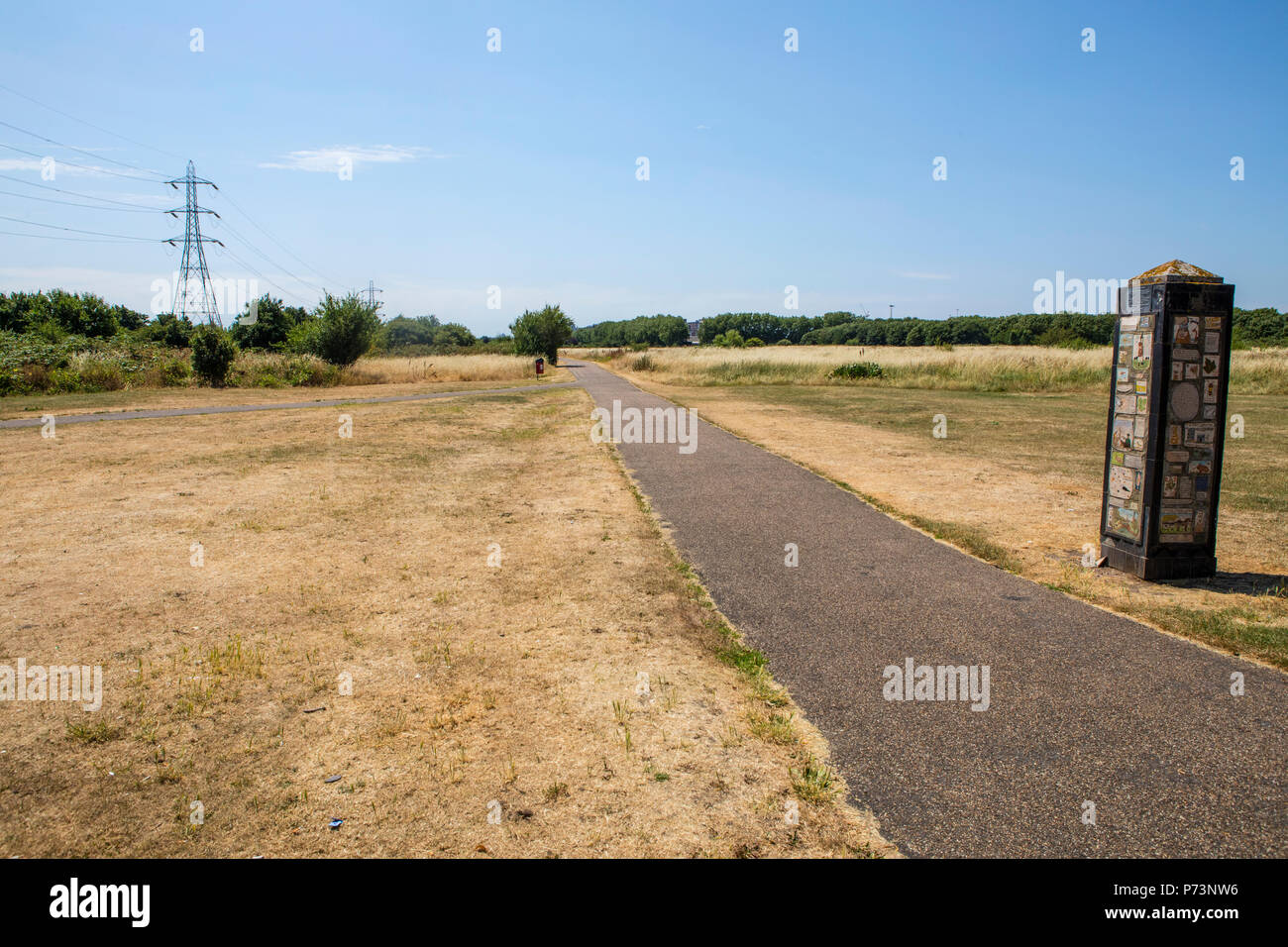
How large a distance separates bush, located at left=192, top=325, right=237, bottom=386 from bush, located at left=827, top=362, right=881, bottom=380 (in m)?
27.9

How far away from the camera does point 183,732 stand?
12.2 ft

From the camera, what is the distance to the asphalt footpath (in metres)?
2.89

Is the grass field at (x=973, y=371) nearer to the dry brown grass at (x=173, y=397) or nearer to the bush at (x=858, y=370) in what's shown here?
the bush at (x=858, y=370)

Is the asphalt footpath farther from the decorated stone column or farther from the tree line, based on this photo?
the tree line

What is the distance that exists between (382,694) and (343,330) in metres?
36.4

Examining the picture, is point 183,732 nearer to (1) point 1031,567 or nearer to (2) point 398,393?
(1) point 1031,567

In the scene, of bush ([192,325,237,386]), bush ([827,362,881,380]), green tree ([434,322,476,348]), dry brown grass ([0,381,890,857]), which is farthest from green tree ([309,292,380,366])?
green tree ([434,322,476,348])

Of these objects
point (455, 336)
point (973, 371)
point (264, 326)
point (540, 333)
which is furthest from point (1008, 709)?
point (455, 336)

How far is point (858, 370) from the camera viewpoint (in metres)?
36.7

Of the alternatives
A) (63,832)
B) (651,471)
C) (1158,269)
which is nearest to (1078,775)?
(63,832)

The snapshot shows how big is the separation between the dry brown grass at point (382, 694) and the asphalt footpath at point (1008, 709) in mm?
350

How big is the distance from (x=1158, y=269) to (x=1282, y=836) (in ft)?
16.3

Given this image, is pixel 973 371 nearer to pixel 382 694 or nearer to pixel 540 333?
pixel 382 694

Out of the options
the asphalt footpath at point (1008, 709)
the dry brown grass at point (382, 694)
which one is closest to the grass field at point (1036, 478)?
the asphalt footpath at point (1008, 709)
